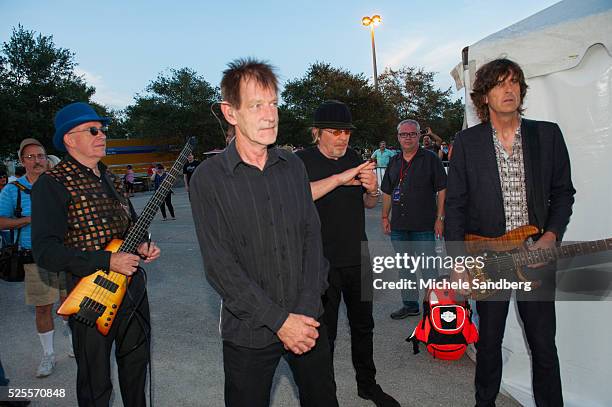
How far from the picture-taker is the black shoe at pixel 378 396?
3.28m

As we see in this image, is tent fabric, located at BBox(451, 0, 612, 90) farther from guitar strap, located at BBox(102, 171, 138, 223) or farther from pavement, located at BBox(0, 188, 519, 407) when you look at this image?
guitar strap, located at BBox(102, 171, 138, 223)

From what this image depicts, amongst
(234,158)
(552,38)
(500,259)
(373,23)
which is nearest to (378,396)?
(500,259)

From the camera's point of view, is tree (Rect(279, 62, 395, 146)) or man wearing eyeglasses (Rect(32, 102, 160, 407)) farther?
tree (Rect(279, 62, 395, 146))

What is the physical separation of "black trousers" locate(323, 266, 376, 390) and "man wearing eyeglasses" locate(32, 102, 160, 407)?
1.29 meters

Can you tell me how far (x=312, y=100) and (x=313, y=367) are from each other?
3533 centimetres

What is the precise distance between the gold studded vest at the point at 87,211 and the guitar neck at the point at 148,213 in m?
0.10

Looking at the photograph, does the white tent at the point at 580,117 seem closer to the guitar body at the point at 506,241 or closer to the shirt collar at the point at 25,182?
the guitar body at the point at 506,241

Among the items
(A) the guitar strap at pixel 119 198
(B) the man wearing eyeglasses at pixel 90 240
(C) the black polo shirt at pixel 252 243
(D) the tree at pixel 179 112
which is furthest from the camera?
(D) the tree at pixel 179 112

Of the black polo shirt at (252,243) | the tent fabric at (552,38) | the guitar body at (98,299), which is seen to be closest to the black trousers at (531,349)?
the black polo shirt at (252,243)

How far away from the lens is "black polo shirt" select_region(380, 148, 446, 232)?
507 cm

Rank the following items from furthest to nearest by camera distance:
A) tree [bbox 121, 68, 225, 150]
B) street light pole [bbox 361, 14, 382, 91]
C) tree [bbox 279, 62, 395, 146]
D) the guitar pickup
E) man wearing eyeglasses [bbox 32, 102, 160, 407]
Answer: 1. tree [bbox 121, 68, 225, 150]
2. tree [bbox 279, 62, 395, 146]
3. street light pole [bbox 361, 14, 382, 91]
4. the guitar pickup
5. man wearing eyeglasses [bbox 32, 102, 160, 407]

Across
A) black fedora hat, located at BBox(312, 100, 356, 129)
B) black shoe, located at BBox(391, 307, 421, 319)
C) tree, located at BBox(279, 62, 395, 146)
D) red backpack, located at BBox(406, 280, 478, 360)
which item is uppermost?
tree, located at BBox(279, 62, 395, 146)

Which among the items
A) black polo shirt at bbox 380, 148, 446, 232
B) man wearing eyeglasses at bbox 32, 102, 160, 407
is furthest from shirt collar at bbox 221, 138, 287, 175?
black polo shirt at bbox 380, 148, 446, 232

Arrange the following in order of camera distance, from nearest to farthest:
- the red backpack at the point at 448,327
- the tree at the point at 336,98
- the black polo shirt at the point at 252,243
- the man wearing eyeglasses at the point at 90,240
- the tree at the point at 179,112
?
the black polo shirt at the point at 252,243, the man wearing eyeglasses at the point at 90,240, the red backpack at the point at 448,327, the tree at the point at 336,98, the tree at the point at 179,112
